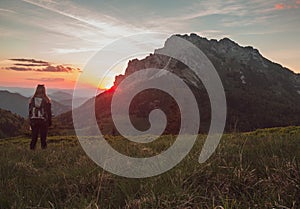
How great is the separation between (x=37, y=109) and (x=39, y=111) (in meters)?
0.14

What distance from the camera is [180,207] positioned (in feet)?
12.2

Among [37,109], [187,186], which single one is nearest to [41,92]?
[37,109]

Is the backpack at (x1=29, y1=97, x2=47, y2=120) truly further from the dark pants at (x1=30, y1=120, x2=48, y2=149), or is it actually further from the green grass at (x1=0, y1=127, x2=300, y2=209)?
the green grass at (x1=0, y1=127, x2=300, y2=209)

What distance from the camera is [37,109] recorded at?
48.2 feet

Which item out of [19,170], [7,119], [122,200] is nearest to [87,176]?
[122,200]

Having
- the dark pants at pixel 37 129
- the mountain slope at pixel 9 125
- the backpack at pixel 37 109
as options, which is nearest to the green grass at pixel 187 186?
the backpack at pixel 37 109

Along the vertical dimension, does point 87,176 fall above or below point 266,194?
below

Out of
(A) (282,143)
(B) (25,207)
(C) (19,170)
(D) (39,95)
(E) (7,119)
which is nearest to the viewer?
(B) (25,207)

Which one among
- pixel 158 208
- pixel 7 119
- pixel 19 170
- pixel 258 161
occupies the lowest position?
pixel 7 119

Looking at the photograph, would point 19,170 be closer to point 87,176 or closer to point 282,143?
point 87,176

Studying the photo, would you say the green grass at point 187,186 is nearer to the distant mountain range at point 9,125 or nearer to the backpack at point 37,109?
the backpack at point 37,109

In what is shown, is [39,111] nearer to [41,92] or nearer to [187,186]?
[41,92]

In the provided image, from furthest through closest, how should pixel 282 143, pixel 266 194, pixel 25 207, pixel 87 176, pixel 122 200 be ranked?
1. pixel 282 143
2. pixel 87 176
3. pixel 122 200
4. pixel 25 207
5. pixel 266 194

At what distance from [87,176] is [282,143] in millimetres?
3885
